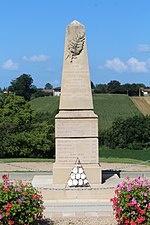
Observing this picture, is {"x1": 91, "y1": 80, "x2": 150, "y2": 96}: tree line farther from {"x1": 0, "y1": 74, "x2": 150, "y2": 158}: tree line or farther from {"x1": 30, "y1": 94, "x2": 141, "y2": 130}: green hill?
{"x1": 0, "y1": 74, "x2": 150, "y2": 158}: tree line

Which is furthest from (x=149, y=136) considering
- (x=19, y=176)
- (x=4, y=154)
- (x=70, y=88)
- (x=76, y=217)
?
(x=76, y=217)

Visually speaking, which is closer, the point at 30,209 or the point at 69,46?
the point at 30,209

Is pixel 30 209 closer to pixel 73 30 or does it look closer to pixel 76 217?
pixel 76 217

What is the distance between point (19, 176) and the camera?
17.3 m

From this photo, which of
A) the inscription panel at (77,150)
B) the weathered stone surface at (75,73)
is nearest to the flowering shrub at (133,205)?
the inscription panel at (77,150)

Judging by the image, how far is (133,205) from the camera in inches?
319

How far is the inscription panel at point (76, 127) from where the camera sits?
1318 cm

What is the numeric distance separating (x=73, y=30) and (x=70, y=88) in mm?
1874

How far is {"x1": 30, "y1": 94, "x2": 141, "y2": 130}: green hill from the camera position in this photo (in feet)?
206

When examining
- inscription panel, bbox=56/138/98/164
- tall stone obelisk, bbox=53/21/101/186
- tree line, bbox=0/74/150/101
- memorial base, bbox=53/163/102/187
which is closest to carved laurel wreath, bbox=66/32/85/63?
tall stone obelisk, bbox=53/21/101/186

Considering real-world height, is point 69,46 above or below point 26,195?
above

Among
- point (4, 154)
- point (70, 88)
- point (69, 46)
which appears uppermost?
point (69, 46)

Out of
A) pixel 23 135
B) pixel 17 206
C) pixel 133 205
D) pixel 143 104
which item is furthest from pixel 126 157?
pixel 143 104

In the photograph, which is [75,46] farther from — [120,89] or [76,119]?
[120,89]
